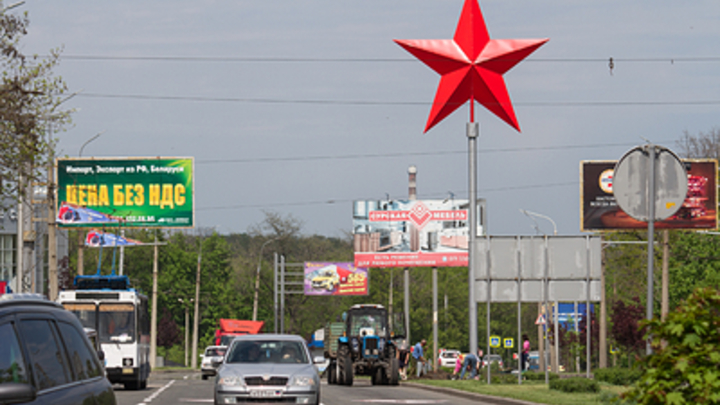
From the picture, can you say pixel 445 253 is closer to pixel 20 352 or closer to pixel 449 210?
pixel 449 210

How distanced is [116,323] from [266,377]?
1329 centimetres

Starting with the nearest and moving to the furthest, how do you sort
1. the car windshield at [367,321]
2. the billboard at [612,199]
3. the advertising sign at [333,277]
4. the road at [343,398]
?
the road at [343,398], the car windshield at [367,321], the billboard at [612,199], the advertising sign at [333,277]

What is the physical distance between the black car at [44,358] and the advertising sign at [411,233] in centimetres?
5518

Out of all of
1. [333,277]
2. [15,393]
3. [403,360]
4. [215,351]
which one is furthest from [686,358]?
[333,277]

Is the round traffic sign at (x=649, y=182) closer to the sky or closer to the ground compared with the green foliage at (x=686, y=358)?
closer to the sky

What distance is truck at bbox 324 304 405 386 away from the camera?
105ft

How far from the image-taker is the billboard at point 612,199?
58.1m

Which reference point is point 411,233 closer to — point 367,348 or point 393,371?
point 367,348

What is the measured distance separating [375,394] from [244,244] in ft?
477

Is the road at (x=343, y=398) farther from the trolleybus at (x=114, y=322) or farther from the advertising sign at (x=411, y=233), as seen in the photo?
the advertising sign at (x=411, y=233)

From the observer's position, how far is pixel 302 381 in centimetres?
1623

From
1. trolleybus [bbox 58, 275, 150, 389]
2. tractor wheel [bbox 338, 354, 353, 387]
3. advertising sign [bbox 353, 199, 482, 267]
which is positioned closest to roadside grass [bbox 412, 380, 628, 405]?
tractor wheel [bbox 338, 354, 353, 387]

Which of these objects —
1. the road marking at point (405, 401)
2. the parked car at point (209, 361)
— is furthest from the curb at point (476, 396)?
the parked car at point (209, 361)

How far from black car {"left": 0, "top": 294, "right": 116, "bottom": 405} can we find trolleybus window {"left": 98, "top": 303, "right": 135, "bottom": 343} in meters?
20.8
